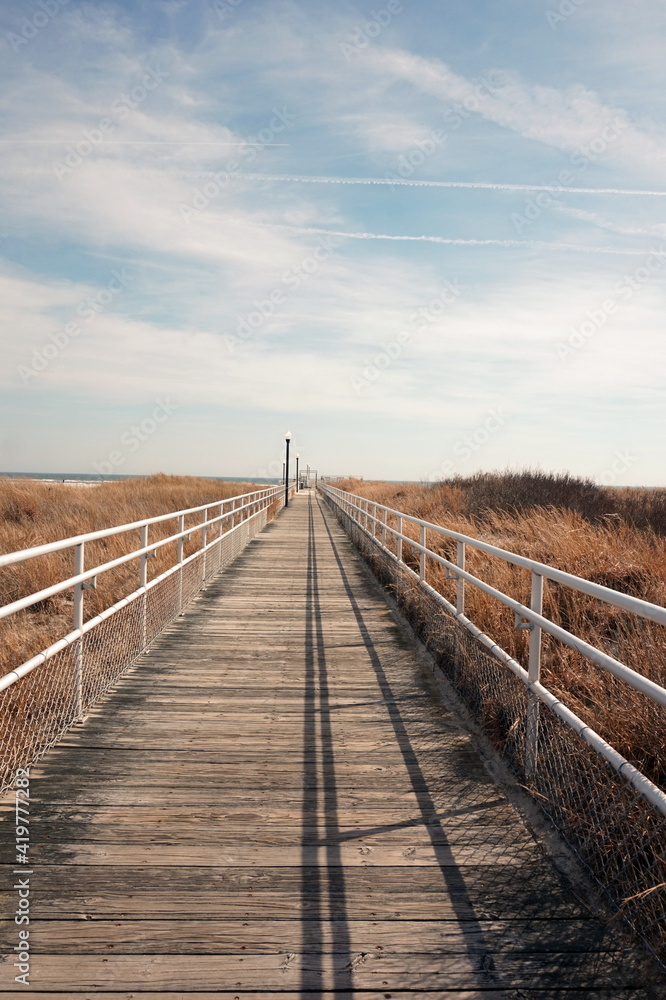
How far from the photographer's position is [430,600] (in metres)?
7.27

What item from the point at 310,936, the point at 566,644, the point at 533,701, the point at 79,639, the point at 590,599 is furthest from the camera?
the point at 590,599

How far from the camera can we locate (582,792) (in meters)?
3.38

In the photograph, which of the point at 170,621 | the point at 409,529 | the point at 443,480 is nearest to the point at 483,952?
the point at 170,621

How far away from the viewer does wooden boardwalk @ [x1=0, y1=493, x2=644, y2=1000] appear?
2.44 metres

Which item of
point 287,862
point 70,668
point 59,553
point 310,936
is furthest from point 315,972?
point 59,553

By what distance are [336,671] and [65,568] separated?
575 cm

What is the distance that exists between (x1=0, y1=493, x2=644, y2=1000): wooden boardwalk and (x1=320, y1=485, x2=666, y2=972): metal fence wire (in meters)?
0.16

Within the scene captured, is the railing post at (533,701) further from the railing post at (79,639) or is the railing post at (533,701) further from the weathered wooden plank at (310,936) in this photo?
the railing post at (79,639)

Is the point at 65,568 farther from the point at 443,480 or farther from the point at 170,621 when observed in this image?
the point at 443,480

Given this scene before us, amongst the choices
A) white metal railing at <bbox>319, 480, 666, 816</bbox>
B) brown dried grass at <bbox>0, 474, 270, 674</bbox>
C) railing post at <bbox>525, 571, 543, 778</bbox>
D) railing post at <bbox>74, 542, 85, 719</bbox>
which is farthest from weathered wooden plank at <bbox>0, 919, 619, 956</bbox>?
brown dried grass at <bbox>0, 474, 270, 674</bbox>

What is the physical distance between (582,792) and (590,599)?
407 cm

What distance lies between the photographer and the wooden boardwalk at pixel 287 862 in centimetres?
244

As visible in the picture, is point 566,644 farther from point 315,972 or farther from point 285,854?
point 315,972

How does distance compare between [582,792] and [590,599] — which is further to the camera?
[590,599]
